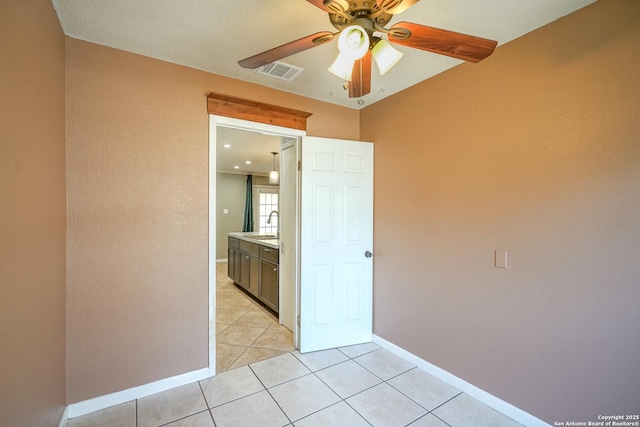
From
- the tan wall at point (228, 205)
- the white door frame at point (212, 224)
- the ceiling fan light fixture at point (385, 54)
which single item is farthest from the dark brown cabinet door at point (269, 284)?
the tan wall at point (228, 205)

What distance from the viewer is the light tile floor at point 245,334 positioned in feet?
8.57

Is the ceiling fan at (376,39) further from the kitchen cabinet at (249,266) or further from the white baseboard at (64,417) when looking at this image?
the kitchen cabinet at (249,266)

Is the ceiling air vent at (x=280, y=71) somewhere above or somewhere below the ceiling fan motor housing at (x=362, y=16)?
above

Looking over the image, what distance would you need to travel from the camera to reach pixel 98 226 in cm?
189

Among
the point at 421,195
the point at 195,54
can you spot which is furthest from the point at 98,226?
the point at 421,195

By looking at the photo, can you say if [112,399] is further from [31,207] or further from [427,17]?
A: [427,17]

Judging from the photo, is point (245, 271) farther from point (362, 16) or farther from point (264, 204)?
point (362, 16)

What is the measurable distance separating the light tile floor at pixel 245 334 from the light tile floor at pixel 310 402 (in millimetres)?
182

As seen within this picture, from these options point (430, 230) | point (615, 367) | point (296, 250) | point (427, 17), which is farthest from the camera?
point (296, 250)

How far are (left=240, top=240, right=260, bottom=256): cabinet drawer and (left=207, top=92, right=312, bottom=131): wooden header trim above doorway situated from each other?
6.62ft

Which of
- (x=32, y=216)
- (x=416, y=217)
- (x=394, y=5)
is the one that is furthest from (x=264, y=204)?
(x=394, y=5)

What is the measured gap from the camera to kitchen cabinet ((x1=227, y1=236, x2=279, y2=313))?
141 inches

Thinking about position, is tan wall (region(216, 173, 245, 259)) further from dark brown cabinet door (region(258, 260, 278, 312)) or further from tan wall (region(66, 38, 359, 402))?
tan wall (region(66, 38, 359, 402))

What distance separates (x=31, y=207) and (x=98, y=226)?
670mm
